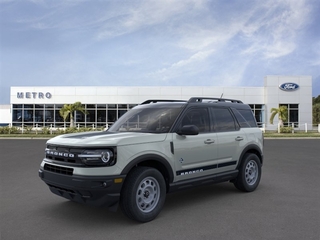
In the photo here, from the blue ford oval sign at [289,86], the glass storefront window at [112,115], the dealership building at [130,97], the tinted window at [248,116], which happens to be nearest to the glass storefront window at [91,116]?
the dealership building at [130,97]

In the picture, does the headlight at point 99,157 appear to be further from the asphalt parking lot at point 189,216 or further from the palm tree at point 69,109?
the palm tree at point 69,109

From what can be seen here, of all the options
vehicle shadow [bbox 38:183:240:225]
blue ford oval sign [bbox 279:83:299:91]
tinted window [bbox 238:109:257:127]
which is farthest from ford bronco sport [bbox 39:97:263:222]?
blue ford oval sign [bbox 279:83:299:91]

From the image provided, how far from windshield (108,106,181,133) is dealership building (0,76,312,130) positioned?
93.7 ft

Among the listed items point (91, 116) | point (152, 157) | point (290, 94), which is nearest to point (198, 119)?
point (152, 157)

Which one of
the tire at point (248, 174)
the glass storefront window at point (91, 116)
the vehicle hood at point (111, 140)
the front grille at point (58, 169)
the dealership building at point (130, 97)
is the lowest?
the tire at point (248, 174)

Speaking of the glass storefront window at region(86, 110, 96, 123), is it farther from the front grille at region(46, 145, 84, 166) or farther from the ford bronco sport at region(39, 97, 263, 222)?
the front grille at region(46, 145, 84, 166)

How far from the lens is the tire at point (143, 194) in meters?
4.56

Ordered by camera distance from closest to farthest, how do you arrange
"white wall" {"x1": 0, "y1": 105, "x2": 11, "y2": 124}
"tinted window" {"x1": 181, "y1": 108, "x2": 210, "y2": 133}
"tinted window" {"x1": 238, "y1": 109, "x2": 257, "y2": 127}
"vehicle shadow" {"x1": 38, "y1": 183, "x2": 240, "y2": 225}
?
1. "vehicle shadow" {"x1": 38, "y1": 183, "x2": 240, "y2": 225}
2. "tinted window" {"x1": 181, "y1": 108, "x2": 210, "y2": 133}
3. "tinted window" {"x1": 238, "y1": 109, "x2": 257, "y2": 127}
4. "white wall" {"x1": 0, "y1": 105, "x2": 11, "y2": 124}

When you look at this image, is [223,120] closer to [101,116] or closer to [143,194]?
[143,194]

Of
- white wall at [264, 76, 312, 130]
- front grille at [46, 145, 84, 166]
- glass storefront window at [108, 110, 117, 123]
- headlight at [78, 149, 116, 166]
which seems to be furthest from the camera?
glass storefront window at [108, 110, 117, 123]

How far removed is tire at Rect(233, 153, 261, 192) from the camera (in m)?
6.57

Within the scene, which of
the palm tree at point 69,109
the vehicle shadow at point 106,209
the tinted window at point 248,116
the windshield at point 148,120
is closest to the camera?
the vehicle shadow at point 106,209

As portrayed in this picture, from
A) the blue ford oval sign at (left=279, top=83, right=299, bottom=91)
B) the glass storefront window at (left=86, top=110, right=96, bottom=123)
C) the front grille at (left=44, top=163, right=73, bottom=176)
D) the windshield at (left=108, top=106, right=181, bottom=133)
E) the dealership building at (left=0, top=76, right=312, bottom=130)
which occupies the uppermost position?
the blue ford oval sign at (left=279, top=83, right=299, bottom=91)

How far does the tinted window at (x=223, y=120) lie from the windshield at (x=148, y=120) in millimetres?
955
